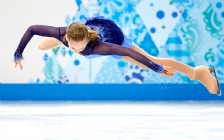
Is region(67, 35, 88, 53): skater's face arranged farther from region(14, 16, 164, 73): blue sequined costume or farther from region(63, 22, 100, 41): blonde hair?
region(14, 16, 164, 73): blue sequined costume

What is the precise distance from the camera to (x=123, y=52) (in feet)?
14.7

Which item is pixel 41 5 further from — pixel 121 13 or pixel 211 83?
pixel 211 83

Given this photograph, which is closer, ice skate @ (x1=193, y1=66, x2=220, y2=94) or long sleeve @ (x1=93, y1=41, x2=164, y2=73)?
long sleeve @ (x1=93, y1=41, x2=164, y2=73)

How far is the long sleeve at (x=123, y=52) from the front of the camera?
4.37 m

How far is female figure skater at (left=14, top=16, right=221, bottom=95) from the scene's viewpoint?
174 inches

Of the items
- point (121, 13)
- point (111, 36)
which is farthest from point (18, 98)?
point (111, 36)

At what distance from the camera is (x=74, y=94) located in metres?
9.59
